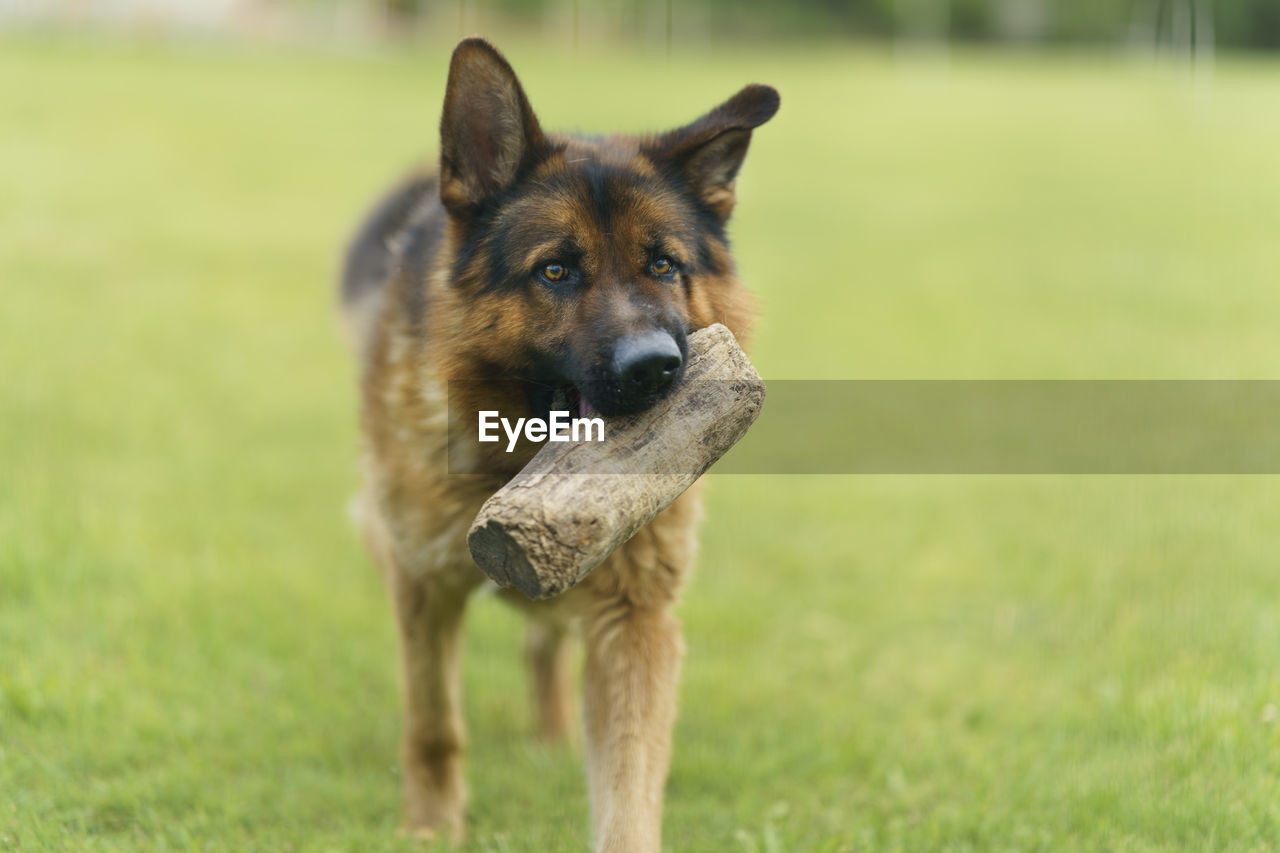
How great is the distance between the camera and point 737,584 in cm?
667

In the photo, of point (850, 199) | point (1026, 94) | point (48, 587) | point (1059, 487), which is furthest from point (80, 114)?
point (1026, 94)

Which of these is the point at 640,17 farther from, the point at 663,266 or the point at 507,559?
the point at 507,559

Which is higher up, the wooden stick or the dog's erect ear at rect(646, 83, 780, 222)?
the dog's erect ear at rect(646, 83, 780, 222)

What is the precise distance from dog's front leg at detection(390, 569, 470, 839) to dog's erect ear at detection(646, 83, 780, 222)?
67.6 inches

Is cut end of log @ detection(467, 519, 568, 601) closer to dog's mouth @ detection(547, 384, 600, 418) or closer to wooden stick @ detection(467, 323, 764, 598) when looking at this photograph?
wooden stick @ detection(467, 323, 764, 598)

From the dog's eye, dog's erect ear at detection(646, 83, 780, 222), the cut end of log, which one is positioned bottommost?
the cut end of log

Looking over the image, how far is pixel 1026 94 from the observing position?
27.0 meters

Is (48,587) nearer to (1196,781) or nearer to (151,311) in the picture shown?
(1196,781)

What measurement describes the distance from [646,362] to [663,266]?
2.01 ft

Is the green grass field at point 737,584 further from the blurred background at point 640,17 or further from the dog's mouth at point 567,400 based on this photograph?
the blurred background at point 640,17

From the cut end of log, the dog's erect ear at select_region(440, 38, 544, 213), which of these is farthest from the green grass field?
the cut end of log

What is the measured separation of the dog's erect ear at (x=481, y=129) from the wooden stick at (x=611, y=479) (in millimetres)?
892

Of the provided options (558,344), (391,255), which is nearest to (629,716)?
(558,344)

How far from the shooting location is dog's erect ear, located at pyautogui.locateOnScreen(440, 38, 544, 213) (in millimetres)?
3639
